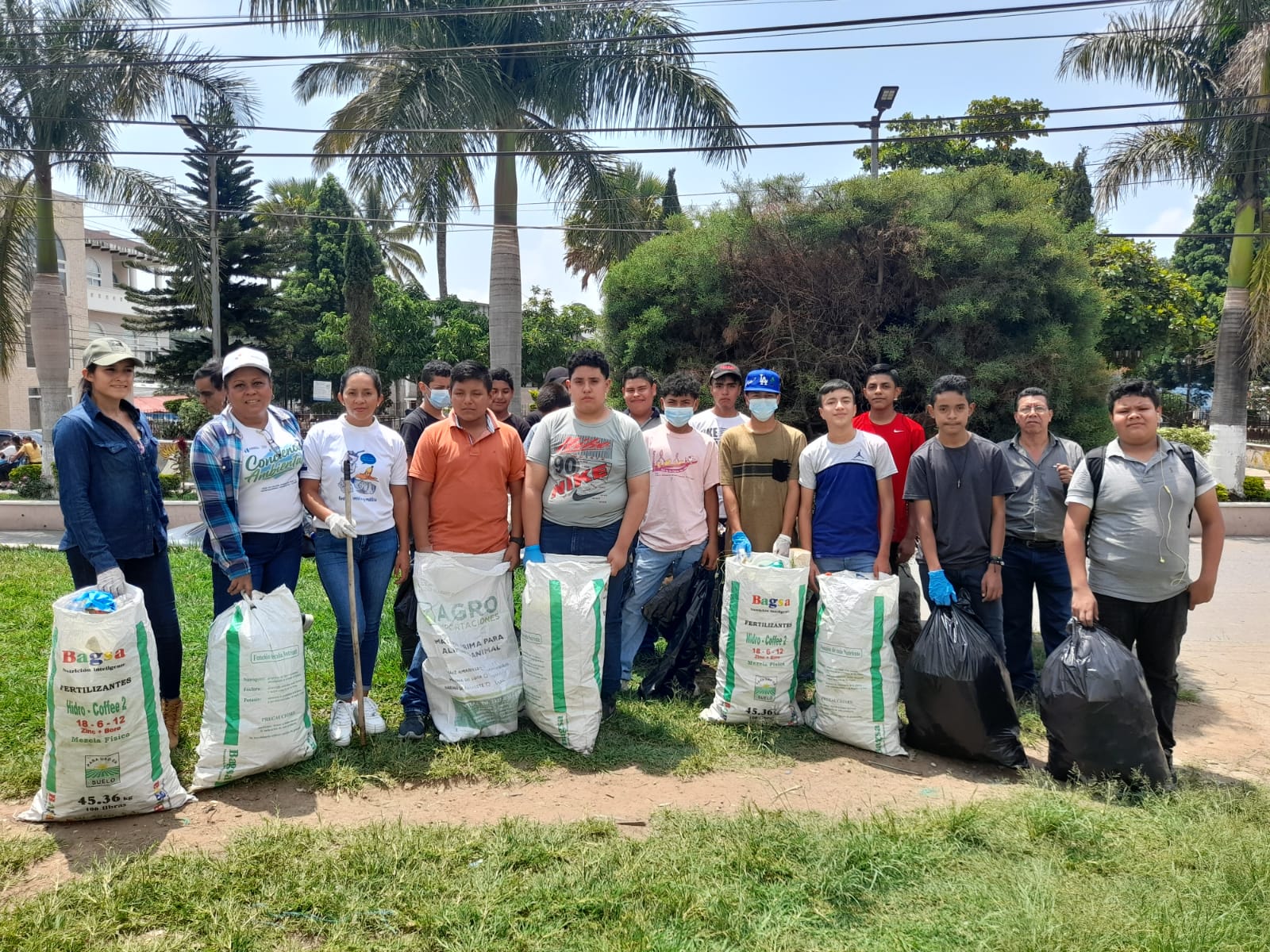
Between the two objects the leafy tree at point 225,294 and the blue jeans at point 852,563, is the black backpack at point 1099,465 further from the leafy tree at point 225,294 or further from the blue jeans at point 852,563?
the leafy tree at point 225,294

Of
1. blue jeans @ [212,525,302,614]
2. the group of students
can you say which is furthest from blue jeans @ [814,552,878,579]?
blue jeans @ [212,525,302,614]

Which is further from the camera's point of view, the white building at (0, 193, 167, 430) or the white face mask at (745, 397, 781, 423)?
the white building at (0, 193, 167, 430)

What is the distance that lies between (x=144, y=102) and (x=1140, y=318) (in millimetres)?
18348

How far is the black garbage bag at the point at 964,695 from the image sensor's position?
3877 millimetres

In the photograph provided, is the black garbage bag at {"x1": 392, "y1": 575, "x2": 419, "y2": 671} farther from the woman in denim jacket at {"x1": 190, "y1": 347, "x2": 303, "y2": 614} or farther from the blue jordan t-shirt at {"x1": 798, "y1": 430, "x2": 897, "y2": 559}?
the blue jordan t-shirt at {"x1": 798, "y1": 430, "x2": 897, "y2": 559}

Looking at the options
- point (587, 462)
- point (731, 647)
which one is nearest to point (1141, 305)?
point (731, 647)

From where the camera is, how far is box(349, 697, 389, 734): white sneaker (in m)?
4.15

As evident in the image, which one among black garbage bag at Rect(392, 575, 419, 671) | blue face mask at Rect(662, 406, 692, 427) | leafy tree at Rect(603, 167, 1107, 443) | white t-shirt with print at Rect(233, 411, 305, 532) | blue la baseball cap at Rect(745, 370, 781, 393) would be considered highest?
leafy tree at Rect(603, 167, 1107, 443)

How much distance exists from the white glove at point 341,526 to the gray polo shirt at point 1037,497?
3.49 m

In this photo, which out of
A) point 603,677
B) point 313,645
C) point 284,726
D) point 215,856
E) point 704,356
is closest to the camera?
point 215,856

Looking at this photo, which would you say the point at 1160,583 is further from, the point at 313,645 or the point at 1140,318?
the point at 1140,318

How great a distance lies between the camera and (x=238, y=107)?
41.7ft

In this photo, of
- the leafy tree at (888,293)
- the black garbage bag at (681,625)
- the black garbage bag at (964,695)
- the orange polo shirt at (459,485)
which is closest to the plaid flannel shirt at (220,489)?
the orange polo shirt at (459,485)

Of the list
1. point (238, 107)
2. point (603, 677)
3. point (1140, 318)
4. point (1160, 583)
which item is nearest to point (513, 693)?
point (603, 677)
